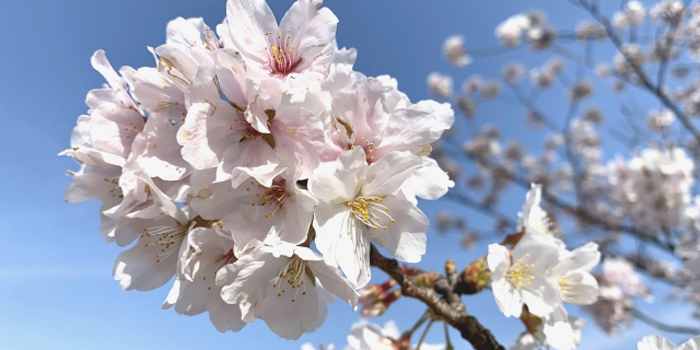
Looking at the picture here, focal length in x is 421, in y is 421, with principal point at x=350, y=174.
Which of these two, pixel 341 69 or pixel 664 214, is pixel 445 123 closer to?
pixel 341 69

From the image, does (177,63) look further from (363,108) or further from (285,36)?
(363,108)

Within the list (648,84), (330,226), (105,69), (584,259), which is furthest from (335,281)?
(648,84)

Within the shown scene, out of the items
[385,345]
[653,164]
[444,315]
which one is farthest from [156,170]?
[653,164]

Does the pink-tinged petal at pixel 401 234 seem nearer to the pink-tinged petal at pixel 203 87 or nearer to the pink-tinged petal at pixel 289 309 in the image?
the pink-tinged petal at pixel 289 309

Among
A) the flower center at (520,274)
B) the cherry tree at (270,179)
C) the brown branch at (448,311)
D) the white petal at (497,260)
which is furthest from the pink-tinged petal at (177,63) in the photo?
the flower center at (520,274)

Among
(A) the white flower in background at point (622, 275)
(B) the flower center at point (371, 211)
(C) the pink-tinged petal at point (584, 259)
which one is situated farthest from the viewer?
(A) the white flower in background at point (622, 275)
